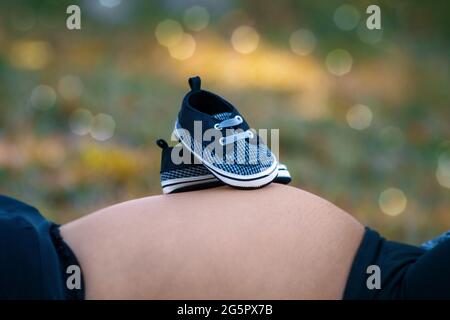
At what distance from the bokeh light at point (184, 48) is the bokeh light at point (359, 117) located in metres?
0.58

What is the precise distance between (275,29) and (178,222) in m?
1.74

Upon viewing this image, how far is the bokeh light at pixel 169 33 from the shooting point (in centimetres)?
265

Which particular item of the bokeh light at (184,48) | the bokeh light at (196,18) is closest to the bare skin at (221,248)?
the bokeh light at (184,48)

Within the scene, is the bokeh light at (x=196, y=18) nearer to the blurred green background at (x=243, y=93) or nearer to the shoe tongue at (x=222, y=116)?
the blurred green background at (x=243, y=93)

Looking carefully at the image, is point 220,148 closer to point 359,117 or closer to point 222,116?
point 222,116

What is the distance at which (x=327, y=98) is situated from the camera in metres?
2.49

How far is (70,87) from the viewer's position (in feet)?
8.05

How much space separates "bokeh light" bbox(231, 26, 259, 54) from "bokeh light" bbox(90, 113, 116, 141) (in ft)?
1.75

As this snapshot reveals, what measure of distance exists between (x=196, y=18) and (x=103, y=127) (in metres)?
0.63

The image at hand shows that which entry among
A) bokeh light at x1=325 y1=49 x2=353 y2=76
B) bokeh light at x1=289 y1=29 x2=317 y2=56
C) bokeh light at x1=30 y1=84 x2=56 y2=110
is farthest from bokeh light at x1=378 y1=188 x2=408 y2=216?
bokeh light at x1=30 y1=84 x2=56 y2=110

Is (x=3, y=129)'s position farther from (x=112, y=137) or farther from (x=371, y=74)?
(x=371, y=74)

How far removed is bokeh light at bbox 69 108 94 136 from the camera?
2.29 meters

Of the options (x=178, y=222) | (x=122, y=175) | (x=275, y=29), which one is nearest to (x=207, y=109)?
(x=178, y=222)

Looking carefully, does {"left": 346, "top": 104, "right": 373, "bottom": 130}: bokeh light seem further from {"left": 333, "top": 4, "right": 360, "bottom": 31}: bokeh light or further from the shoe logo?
the shoe logo
